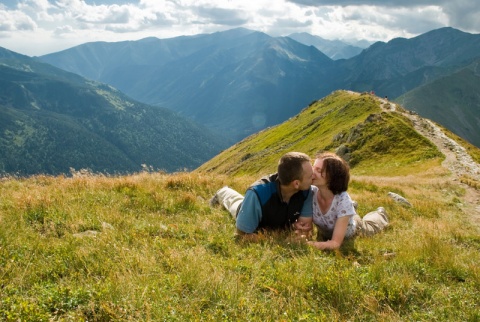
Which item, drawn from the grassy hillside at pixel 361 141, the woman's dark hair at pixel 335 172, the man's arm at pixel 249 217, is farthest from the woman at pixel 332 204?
the grassy hillside at pixel 361 141

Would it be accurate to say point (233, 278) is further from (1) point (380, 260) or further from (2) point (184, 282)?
(1) point (380, 260)

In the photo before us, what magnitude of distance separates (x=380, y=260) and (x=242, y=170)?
79618 mm

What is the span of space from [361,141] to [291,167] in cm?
5090

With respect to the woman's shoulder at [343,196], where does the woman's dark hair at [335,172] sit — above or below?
above

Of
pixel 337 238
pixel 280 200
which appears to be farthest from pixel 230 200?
pixel 337 238

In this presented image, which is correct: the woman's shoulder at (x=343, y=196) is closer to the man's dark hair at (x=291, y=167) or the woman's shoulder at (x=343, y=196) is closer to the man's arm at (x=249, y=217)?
the man's dark hair at (x=291, y=167)

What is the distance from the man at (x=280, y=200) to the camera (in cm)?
748

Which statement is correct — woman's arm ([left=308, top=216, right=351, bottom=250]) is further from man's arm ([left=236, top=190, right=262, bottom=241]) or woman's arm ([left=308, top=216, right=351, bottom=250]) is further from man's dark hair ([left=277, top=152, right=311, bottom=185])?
man's dark hair ([left=277, top=152, right=311, bottom=185])

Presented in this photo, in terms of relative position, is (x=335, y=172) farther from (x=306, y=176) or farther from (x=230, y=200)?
(x=230, y=200)

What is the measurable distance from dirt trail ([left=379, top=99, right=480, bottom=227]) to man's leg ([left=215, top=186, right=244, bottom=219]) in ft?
33.9

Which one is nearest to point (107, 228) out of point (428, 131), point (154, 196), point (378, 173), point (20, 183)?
point (154, 196)

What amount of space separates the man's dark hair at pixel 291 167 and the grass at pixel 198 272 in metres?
1.24

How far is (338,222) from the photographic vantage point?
25.6ft

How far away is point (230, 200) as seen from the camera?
994 cm
